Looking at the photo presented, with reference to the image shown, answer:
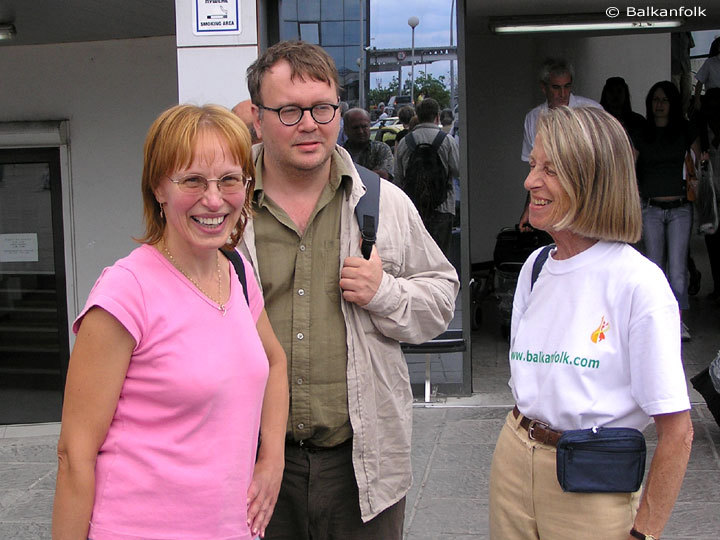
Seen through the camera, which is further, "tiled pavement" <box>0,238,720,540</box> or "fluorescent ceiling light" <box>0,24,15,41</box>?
"fluorescent ceiling light" <box>0,24,15,41</box>

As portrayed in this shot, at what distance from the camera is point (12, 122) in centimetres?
858

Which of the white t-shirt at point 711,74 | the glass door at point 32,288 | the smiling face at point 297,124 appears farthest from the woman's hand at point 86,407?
the white t-shirt at point 711,74

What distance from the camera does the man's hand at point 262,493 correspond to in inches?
84.7

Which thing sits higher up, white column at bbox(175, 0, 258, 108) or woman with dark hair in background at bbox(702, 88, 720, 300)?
white column at bbox(175, 0, 258, 108)

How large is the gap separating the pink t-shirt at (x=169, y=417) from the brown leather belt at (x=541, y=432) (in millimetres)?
741

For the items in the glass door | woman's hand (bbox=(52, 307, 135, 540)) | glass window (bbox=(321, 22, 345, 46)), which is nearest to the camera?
woman's hand (bbox=(52, 307, 135, 540))

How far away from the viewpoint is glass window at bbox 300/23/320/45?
20.0 ft

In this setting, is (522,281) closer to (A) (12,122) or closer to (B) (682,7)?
(B) (682,7)

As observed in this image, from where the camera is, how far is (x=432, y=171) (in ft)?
20.7

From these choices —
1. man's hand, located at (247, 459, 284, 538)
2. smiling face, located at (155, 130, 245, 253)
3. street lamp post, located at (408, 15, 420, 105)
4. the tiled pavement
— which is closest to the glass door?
the tiled pavement

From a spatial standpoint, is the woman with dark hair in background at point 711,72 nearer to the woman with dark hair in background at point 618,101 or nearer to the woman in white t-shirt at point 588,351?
the woman with dark hair in background at point 618,101

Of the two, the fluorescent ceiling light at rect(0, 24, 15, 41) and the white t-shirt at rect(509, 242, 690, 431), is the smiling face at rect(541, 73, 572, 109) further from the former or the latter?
the white t-shirt at rect(509, 242, 690, 431)

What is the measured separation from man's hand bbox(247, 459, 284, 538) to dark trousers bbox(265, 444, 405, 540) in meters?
0.26

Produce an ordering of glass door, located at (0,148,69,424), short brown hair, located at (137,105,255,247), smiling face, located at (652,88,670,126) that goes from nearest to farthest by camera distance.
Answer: short brown hair, located at (137,105,255,247) → smiling face, located at (652,88,670,126) → glass door, located at (0,148,69,424)
